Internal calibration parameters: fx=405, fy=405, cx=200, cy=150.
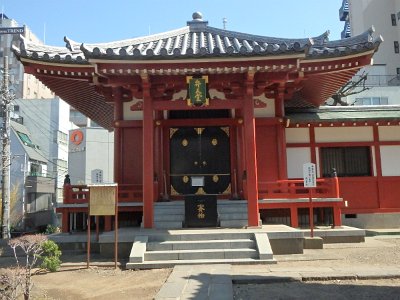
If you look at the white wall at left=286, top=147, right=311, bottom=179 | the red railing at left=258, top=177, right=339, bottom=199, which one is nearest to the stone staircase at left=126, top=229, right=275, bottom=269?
the red railing at left=258, top=177, right=339, bottom=199

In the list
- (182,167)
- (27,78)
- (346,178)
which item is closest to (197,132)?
(182,167)

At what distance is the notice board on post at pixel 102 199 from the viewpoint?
Answer: 9.78 m

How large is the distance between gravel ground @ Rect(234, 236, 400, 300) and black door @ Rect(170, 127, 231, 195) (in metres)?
4.68

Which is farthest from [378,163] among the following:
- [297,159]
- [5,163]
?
[5,163]

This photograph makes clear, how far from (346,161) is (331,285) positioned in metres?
9.05

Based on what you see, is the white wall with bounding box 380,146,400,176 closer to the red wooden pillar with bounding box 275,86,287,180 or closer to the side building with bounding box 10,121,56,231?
the red wooden pillar with bounding box 275,86,287,180

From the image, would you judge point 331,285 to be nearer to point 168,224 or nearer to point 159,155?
point 168,224

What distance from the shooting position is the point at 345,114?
1566 cm

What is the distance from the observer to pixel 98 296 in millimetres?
7160

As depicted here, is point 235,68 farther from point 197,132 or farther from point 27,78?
point 27,78

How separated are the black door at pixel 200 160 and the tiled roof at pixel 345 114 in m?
2.89

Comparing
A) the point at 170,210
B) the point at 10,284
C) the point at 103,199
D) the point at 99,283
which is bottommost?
the point at 99,283

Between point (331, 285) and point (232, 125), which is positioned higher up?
point (232, 125)

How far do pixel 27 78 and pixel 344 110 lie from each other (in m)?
62.0
